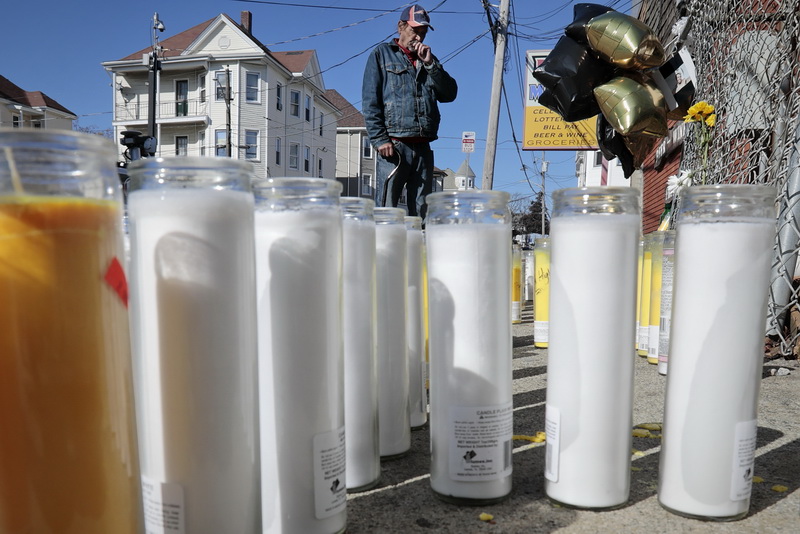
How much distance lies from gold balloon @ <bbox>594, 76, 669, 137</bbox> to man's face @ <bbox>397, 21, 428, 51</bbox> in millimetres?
1839

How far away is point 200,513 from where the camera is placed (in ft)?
2.48

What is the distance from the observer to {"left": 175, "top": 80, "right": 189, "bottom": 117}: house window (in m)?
23.4

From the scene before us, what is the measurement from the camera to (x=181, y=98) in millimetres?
23484

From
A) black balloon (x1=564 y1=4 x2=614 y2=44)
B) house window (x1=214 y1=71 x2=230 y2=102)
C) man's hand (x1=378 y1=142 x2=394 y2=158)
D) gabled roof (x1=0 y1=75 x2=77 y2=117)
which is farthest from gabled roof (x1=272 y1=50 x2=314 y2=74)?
black balloon (x1=564 y1=4 x2=614 y2=44)

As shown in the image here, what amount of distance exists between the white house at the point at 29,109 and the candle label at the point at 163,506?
3056cm

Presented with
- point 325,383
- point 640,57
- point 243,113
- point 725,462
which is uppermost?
point 243,113

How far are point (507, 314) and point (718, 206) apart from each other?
1.40 ft

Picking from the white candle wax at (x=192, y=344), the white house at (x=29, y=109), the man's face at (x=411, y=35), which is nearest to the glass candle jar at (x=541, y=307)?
the man's face at (x=411, y=35)

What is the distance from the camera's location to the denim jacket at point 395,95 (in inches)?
133

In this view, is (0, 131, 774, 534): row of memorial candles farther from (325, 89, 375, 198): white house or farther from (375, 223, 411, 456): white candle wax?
(325, 89, 375, 198): white house

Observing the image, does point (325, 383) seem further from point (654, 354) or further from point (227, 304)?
point (654, 354)

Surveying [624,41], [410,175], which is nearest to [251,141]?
[410,175]

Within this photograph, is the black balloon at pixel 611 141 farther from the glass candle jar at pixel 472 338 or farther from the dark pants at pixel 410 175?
the dark pants at pixel 410 175

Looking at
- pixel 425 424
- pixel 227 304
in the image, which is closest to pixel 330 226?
pixel 227 304
